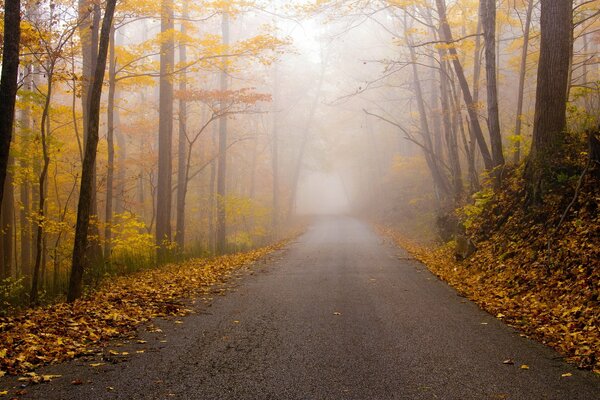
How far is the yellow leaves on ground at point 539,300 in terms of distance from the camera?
484cm

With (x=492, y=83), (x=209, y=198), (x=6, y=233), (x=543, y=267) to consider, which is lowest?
(x=543, y=267)

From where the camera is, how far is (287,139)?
37594 mm

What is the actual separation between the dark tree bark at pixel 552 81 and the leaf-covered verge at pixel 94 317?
694 centimetres

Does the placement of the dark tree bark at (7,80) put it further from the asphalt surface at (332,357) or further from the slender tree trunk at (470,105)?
the slender tree trunk at (470,105)

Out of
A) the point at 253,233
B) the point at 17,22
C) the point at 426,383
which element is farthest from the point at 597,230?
the point at 253,233

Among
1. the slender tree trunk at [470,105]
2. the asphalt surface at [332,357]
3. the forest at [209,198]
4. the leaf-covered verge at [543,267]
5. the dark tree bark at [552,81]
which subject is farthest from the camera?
the slender tree trunk at [470,105]

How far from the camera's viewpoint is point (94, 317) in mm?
6105

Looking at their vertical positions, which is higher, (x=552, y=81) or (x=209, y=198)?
(x=552, y=81)

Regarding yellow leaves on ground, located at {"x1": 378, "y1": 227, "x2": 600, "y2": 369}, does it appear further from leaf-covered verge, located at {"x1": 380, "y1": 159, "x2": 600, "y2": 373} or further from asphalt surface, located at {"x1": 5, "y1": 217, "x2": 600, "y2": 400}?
asphalt surface, located at {"x1": 5, "y1": 217, "x2": 600, "y2": 400}

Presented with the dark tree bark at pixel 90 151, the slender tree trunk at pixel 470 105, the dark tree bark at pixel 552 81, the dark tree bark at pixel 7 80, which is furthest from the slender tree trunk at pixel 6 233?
the slender tree trunk at pixel 470 105

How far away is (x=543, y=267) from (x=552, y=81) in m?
4.19

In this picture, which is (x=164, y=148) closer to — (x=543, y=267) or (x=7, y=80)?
(x=7, y=80)

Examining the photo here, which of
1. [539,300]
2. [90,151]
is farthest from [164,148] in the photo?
[539,300]

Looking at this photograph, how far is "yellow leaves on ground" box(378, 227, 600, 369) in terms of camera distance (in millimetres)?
4836
